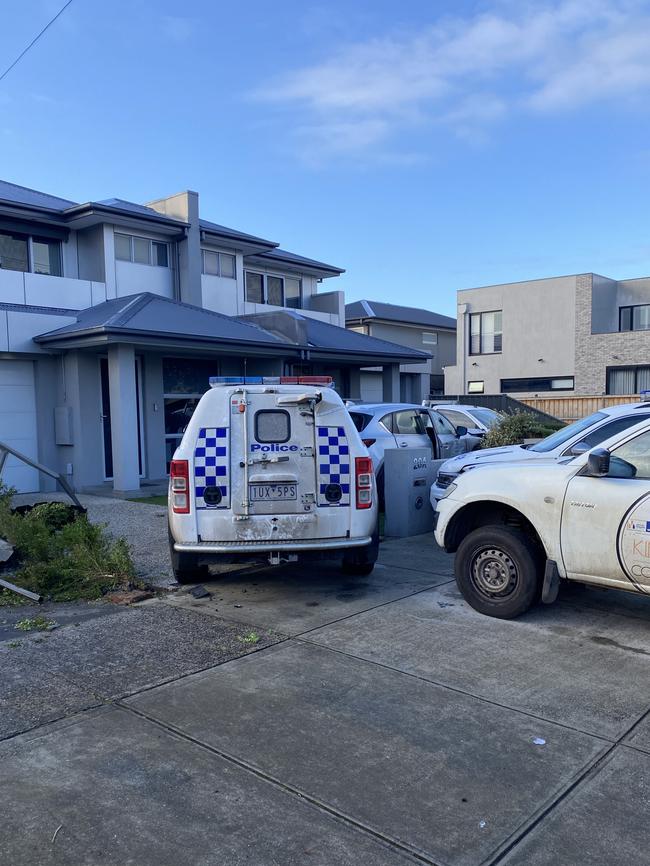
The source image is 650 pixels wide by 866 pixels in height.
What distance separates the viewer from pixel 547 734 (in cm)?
396

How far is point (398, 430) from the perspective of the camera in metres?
11.2

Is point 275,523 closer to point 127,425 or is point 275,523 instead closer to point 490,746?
point 490,746

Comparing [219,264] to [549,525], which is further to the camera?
[219,264]

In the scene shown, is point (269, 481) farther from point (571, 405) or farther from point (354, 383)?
point (571, 405)

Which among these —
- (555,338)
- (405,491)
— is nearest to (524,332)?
(555,338)

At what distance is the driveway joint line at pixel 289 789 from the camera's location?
296 centimetres

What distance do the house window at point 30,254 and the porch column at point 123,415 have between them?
5.01 m

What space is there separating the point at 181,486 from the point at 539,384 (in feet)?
105

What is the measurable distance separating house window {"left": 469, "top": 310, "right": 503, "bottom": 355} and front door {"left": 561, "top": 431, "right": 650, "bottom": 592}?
32410 millimetres

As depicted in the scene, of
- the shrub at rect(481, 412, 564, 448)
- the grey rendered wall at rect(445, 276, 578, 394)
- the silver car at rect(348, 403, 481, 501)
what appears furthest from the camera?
the grey rendered wall at rect(445, 276, 578, 394)

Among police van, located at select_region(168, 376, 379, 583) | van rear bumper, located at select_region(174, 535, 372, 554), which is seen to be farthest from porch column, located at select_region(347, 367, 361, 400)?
van rear bumper, located at select_region(174, 535, 372, 554)

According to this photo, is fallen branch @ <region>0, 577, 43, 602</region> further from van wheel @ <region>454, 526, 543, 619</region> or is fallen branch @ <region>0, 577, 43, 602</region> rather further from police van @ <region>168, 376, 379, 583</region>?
van wheel @ <region>454, 526, 543, 619</region>

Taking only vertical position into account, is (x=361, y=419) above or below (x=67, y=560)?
above

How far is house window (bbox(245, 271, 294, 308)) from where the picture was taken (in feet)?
75.6
